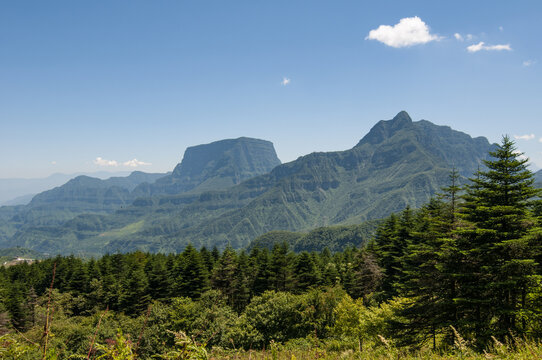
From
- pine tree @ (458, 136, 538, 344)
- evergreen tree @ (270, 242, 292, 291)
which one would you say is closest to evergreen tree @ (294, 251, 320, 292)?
evergreen tree @ (270, 242, 292, 291)

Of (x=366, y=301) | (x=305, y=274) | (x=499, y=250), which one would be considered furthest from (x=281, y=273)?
(x=499, y=250)

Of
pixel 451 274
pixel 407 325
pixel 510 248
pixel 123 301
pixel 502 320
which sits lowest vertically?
pixel 123 301

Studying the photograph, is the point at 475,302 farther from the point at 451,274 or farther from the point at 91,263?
the point at 91,263

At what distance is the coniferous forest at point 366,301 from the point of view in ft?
26.5

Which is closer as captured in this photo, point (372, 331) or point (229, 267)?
point (372, 331)

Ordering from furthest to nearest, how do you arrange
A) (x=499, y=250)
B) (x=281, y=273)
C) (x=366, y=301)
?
(x=281, y=273), (x=366, y=301), (x=499, y=250)

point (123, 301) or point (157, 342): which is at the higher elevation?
point (157, 342)

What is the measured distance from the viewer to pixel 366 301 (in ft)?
130

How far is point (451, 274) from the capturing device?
19000 mm

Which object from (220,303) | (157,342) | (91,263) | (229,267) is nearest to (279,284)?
(229,267)

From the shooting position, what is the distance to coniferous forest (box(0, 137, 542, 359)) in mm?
8078

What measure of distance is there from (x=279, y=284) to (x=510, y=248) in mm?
37694

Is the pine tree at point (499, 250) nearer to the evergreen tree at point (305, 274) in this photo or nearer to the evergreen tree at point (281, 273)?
the evergreen tree at point (281, 273)

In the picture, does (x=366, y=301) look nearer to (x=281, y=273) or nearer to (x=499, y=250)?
(x=281, y=273)
